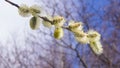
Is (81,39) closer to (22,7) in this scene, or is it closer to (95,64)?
(22,7)

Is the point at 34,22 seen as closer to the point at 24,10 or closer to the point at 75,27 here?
the point at 24,10

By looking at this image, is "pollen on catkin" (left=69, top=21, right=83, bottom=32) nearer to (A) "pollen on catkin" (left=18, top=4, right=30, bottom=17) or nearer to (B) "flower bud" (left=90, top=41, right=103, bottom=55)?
(B) "flower bud" (left=90, top=41, right=103, bottom=55)

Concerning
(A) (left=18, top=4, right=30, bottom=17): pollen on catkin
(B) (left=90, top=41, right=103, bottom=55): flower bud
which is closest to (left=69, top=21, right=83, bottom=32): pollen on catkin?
(B) (left=90, top=41, right=103, bottom=55): flower bud

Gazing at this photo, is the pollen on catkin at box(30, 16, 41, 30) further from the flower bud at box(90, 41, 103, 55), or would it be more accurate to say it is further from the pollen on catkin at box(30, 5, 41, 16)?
the flower bud at box(90, 41, 103, 55)

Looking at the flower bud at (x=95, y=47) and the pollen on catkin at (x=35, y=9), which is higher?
the pollen on catkin at (x=35, y=9)

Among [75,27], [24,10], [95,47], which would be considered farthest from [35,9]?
[95,47]

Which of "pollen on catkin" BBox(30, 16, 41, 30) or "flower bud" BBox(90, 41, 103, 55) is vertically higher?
"pollen on catkin" BBox(30, 16, 41, 30)

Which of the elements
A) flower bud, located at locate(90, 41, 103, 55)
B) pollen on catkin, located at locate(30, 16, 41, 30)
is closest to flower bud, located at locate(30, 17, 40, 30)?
pollen on catkin, located at locate(30, 16, 41, 30)

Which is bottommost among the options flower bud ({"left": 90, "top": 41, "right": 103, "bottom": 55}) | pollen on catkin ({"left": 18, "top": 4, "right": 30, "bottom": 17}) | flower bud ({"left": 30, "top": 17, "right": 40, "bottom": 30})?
flower bud ({"left": 90, "top": 41, "right": 103, "bottom": 55})

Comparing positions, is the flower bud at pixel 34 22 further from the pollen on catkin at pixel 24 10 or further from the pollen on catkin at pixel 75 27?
the pollen on catkin at pixel 75 27

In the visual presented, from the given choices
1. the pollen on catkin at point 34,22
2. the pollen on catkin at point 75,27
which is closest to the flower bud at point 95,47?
the pollen on catkin at point 75,27

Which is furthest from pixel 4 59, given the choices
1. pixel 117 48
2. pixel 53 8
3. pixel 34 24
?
pixel 34 24
